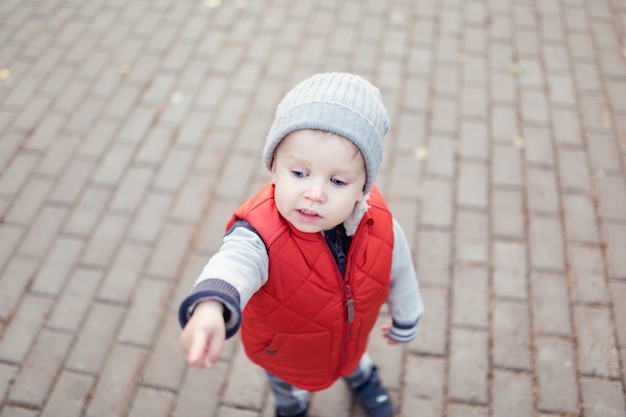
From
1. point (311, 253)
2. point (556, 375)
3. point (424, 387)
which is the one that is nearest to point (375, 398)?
point (424, 387)

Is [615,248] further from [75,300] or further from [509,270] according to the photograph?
[75,300]

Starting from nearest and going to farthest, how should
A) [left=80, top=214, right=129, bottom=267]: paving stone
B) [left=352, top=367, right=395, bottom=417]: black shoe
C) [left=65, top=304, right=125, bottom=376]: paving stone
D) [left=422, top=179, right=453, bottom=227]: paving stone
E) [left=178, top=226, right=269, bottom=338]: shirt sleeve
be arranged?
[left=178, top=226, right=269, bottom=338]: shirt sleeve < [left=352, top=367, right=395, bottom=417]: black shoe < [left=65, top=304, right=125, bottom=376]: paving stone < [left=80, top=214, right=129, bottom=267]: paving stone < [left=422, top=179, right=453, bottom=227]: paving stone

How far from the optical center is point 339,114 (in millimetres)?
1352

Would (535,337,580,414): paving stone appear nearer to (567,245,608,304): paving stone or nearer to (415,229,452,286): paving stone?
(567,245,608,304): paving stone

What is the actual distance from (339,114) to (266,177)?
210 cm

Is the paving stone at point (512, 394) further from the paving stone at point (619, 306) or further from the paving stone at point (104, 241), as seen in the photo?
the paving stone at point (104, 241)

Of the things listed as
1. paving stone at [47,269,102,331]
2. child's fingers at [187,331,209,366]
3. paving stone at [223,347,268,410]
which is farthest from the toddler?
paving stone at [47,269,102,331]

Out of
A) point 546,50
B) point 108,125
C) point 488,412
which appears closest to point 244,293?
point 488,412

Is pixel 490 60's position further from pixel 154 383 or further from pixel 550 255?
pixel 154 383

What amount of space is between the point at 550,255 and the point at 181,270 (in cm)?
204

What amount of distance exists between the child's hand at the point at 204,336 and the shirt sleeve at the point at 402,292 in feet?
2.46

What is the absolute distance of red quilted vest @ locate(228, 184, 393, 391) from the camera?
152 cm

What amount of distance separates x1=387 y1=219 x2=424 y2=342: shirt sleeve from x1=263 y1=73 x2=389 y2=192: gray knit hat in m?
0.37

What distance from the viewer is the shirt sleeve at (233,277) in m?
1.23
